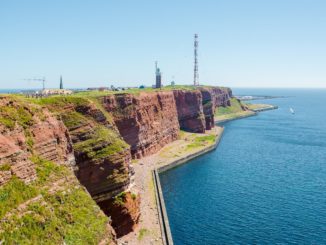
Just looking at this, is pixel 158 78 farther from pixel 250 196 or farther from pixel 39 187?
pixel 39 187

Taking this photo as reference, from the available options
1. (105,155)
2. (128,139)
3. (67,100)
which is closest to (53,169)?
(105,155)

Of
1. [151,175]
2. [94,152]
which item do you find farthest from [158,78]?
[94,152]

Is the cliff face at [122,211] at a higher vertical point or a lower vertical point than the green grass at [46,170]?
lower

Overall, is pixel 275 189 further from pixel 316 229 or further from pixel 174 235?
pixel 174 235

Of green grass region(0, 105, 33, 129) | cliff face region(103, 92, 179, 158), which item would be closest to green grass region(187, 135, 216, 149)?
cliff face region(103, 92, 179, 158)

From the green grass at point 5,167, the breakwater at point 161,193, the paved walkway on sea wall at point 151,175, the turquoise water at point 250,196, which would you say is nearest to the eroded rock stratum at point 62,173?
the green grass at point 5,167

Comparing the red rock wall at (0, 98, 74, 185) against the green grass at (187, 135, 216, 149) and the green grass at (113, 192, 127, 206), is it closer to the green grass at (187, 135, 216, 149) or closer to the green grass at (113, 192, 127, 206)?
the green grass at (113, 192, 127, 206)

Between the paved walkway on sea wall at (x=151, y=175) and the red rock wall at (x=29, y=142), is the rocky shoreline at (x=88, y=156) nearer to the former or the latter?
the red rock wall at (x=29, y=142)
